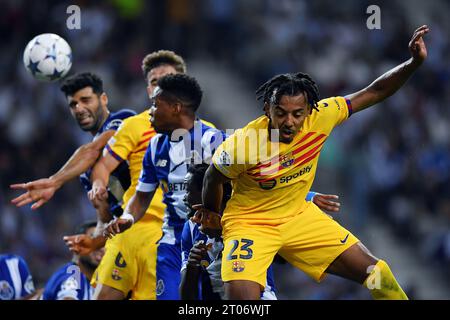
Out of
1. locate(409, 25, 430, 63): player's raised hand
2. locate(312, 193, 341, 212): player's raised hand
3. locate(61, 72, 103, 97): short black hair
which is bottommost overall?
locate(312, 193, 341, 212): player's raised hand

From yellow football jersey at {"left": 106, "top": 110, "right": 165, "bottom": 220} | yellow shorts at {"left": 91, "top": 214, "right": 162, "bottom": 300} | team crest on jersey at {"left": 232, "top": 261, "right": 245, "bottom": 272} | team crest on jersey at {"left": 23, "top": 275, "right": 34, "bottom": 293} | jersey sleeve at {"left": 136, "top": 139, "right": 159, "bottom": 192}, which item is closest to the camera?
team crest on jersey at {"left": 232, "top": 261, "right": 245, "bottom": 272}

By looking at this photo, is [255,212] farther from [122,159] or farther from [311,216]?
[122,159]

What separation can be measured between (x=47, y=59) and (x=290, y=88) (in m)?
3.17

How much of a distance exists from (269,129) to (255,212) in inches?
23.5

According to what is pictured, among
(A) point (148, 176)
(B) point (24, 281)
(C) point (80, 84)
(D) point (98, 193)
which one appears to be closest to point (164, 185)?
(A) point (148, 176)

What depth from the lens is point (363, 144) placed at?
48.9 feet

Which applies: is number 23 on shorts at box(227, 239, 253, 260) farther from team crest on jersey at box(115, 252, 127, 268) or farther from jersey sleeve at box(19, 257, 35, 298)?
jersey sleeve at box(19, 257, 35, 298)

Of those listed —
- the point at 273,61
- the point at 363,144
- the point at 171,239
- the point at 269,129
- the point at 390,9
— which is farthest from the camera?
the point at 390,9

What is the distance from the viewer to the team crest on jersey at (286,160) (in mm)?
7000

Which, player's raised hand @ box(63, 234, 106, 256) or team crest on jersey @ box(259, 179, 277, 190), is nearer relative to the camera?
team crest on jersey @ box(259, 179, 277, 190)

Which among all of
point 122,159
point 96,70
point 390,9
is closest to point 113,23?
point 96,70

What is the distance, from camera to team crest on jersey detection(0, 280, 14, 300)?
9586 mm

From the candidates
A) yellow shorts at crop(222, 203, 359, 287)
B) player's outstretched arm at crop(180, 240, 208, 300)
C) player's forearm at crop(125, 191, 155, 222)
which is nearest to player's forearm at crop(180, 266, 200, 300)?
player's outstretched arm at crop(180, 240, 208, 300)

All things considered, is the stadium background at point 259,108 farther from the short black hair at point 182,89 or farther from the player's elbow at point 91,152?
the short black hair at point 182,89
